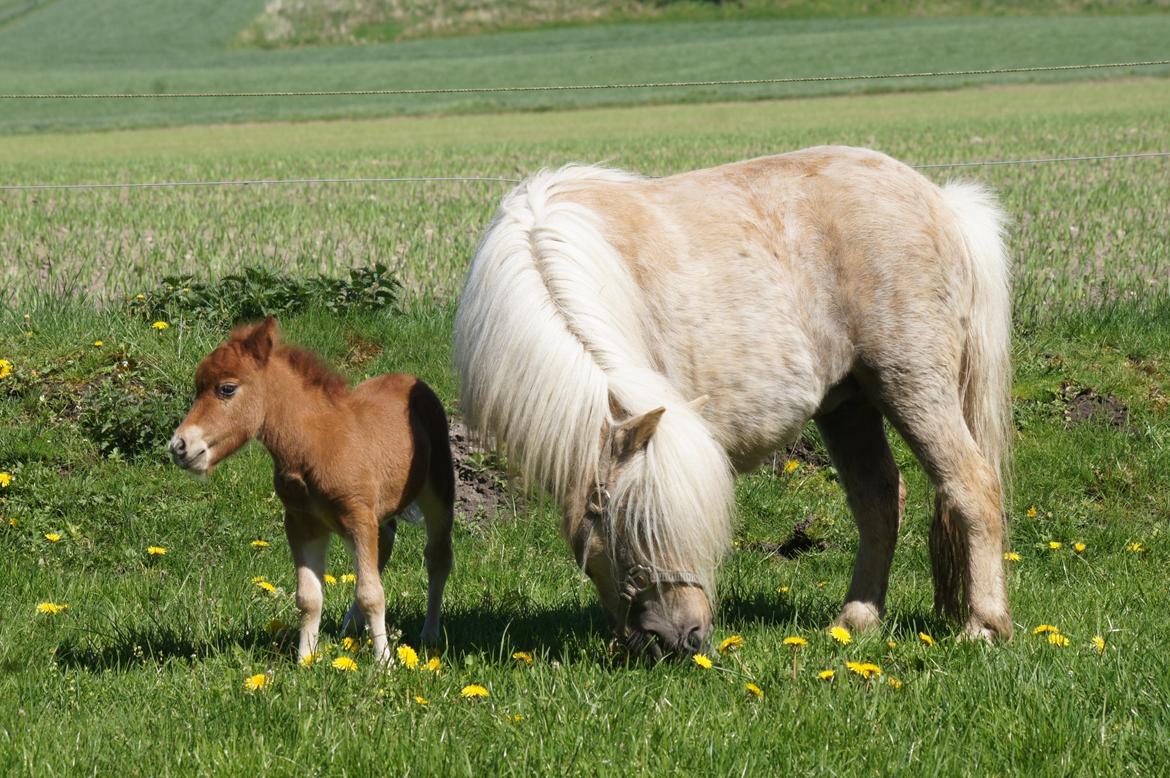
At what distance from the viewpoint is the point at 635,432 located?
384cm

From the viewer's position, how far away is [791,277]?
185 inches

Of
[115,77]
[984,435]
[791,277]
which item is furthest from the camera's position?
[115,77]

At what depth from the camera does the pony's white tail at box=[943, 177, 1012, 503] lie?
5051 millimetres

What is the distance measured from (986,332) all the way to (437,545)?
7.65 feet

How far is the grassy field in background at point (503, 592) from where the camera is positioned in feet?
11.4

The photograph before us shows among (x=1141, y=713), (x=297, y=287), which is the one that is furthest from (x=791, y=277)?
(x=297, y=287)

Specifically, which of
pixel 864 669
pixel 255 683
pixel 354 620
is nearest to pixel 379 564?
pixel 354 620

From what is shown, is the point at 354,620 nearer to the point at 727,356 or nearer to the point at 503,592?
the point at 503,592

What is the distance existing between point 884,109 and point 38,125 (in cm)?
2646

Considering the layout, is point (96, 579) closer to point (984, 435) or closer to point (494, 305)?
point (494, 305)

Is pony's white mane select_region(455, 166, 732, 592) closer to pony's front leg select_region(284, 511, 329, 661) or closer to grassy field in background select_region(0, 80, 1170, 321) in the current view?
pony's front leg select_region(284, 511, 329, 661)

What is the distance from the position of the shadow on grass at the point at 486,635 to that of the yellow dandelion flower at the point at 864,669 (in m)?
0.71

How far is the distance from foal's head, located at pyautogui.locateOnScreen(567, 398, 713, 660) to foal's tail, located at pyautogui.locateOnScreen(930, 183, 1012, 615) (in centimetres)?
141

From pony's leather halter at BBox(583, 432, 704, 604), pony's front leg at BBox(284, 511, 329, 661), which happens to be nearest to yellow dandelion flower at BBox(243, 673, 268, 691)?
pony's front leg at BBox(284, 511, 329, 661)
